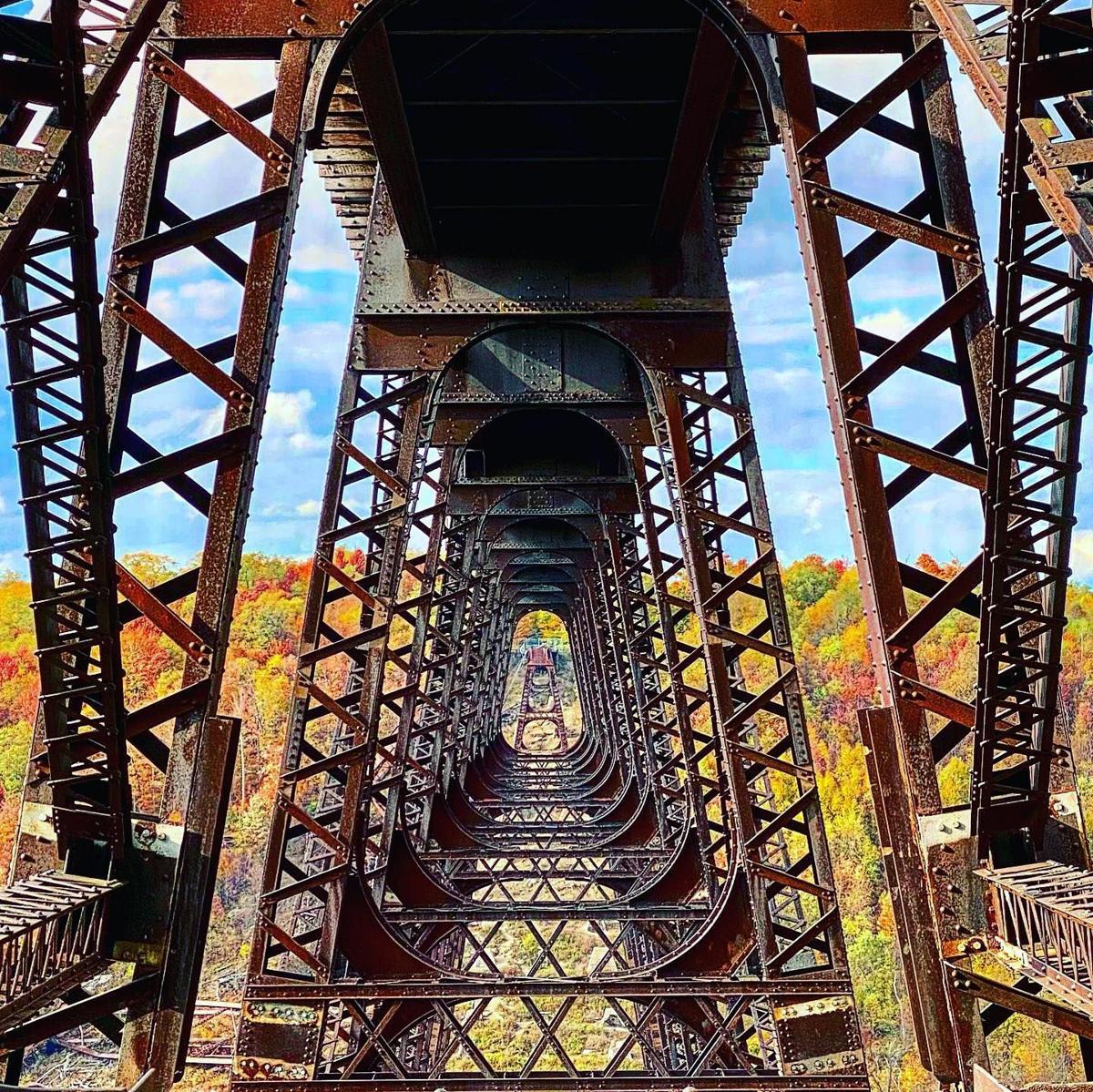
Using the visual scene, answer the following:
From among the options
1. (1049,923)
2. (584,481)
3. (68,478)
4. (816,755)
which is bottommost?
(1049,923)

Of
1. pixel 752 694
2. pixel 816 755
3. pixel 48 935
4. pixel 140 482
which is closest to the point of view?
pixel 48 935

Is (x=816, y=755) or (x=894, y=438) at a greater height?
(x=816, y=755)

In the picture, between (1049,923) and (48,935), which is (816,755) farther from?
(48,935)

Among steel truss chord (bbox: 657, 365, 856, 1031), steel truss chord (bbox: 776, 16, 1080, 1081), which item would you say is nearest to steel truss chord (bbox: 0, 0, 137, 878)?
steel truss chord (bbox: 776, 16, 1080, 1081)

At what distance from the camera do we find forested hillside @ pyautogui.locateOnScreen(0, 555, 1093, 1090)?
155 ft

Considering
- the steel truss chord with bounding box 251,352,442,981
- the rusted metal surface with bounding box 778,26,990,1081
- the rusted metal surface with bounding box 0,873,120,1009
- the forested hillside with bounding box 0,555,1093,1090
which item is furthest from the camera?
the forested hillside with bounding box 0,555,1093,1090

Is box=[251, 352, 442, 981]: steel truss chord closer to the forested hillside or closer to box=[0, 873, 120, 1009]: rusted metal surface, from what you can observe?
box=[0, 873, 120, 1009]: rusted metal surface

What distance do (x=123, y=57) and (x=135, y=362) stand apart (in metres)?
1.27

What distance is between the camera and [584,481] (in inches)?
645

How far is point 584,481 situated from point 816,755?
57.7 m

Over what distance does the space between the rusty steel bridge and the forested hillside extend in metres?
35.2

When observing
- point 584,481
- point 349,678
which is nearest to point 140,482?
point 349,678

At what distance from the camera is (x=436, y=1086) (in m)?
7.75

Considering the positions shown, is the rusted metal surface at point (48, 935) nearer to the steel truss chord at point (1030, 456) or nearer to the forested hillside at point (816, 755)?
the steel truss chord at point (1030, 456)
